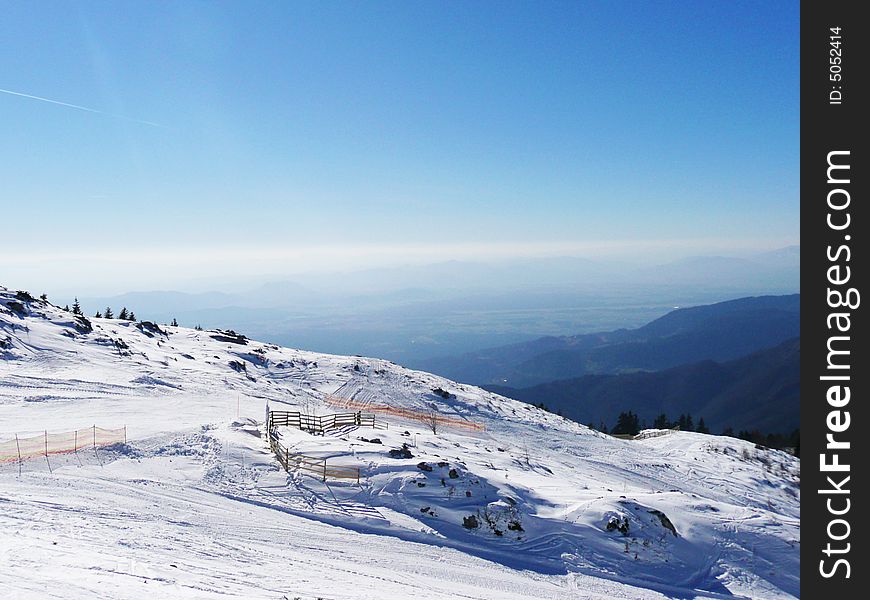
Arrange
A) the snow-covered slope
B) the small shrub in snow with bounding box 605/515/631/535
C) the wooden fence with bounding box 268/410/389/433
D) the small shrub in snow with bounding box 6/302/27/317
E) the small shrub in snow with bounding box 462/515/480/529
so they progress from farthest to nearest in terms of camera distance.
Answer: the small shrub in snow with bounding box 6/302/27/317 → the wooden fence with bounding box 268/410/389/433 → the small shrub in snow with bounding box 605/515/631/535 → the small shrub in snow with bounding box 462/515/480/529 → the snow-covered slope

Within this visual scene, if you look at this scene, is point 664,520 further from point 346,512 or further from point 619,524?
point 346,512

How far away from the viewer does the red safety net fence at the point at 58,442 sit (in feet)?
65.6

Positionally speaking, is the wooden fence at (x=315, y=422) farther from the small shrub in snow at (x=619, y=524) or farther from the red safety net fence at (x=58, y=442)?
the small shrub in snow at (x=619, y=524)

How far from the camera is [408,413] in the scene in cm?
3944

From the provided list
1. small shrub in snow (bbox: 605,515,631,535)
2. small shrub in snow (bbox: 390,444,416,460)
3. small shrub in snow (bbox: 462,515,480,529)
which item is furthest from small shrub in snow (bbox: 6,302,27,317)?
small shrub in snow (bbox: 605,515,631,535)

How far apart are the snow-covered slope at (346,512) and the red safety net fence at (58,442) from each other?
0.90m

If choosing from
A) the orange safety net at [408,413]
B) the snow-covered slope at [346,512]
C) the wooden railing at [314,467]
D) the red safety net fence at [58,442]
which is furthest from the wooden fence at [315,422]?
the red safety net fence at [58,442]

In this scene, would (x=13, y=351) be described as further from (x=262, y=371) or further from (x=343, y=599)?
(x=343, y=599)

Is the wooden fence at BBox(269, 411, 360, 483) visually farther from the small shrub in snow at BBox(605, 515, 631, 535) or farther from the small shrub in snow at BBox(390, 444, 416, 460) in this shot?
the small shrub in snow at BBox(605, 515, 631, 535)

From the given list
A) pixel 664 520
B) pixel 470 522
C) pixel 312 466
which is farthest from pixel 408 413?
pixel 664 520

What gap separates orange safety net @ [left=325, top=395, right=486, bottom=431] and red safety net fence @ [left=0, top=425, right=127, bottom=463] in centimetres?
1799

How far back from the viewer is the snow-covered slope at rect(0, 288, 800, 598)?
1239 cm
